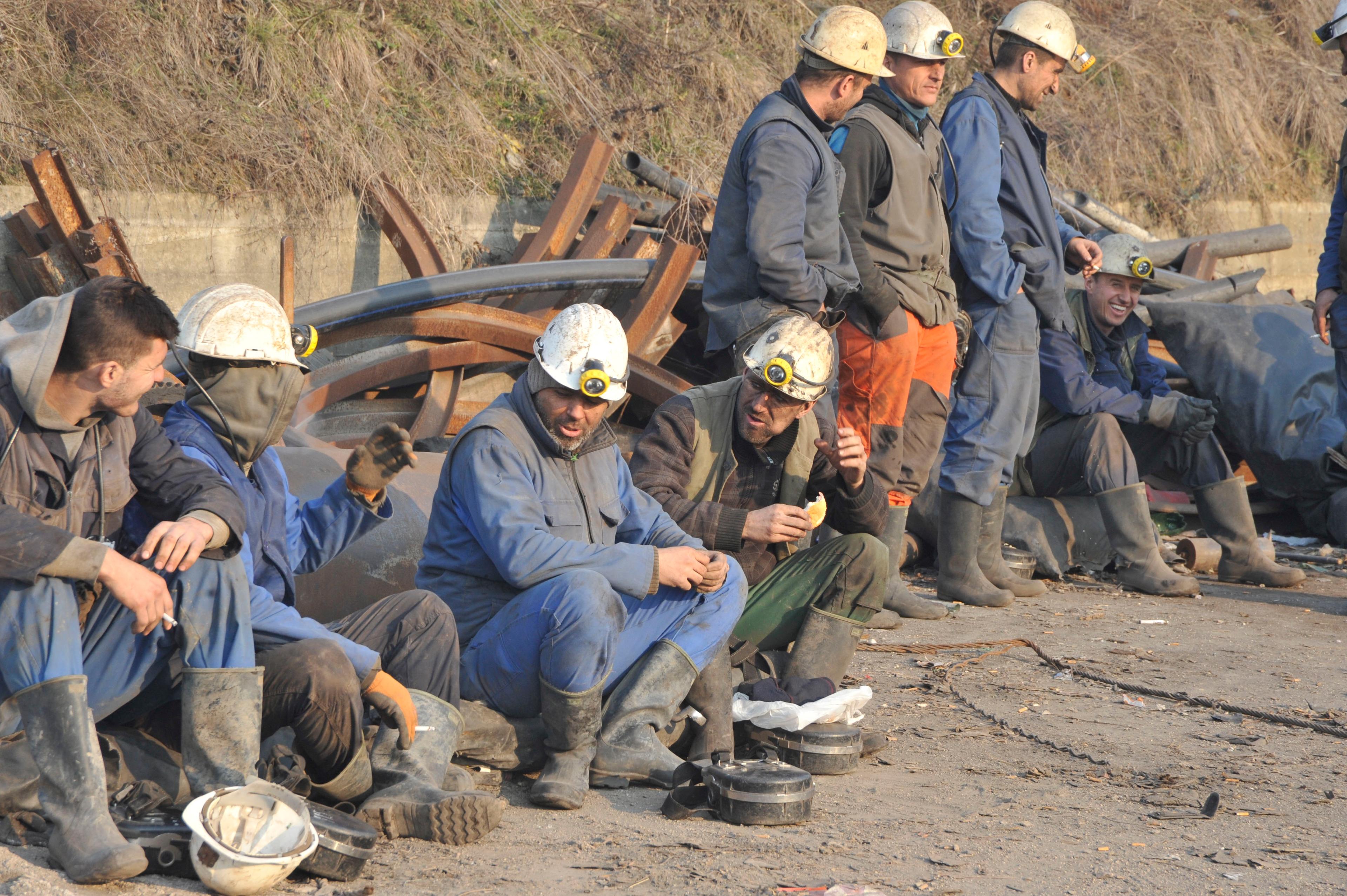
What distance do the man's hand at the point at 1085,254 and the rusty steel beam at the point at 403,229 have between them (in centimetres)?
336

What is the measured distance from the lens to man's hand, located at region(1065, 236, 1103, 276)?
259 inches

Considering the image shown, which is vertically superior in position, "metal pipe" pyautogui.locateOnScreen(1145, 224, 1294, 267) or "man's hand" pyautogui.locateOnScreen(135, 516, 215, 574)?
"metal pipe" pyautogui.locateOnScreen(1145, 224, 1294, 267)

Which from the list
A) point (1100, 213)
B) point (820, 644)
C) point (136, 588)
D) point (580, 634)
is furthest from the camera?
point (1100, 213)

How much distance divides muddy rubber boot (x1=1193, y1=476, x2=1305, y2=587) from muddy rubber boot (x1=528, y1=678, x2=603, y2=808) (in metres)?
4.60

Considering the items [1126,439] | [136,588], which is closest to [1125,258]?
[1126,439]

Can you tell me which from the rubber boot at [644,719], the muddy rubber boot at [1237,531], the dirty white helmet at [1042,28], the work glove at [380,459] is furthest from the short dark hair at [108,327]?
the muddy rubber boot at [1237,531]

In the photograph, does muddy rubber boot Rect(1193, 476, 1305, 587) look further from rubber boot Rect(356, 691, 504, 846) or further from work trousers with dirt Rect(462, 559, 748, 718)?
rubber boot Rect(356, 691, 504, 846)

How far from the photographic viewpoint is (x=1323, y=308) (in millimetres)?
6938

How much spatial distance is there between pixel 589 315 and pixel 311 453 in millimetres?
1660

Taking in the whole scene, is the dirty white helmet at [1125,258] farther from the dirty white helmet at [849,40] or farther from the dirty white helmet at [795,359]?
the dirty white helmet at [795,359]

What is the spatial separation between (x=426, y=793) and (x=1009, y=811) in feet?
5.12

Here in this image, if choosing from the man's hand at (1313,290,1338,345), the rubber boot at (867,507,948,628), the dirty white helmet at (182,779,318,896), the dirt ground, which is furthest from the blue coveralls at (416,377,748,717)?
the man's hand at (1313,290,1338,345)

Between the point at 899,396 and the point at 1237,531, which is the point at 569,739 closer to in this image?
the point at 899,396

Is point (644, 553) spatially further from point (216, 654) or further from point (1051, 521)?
point (1051, 521)
